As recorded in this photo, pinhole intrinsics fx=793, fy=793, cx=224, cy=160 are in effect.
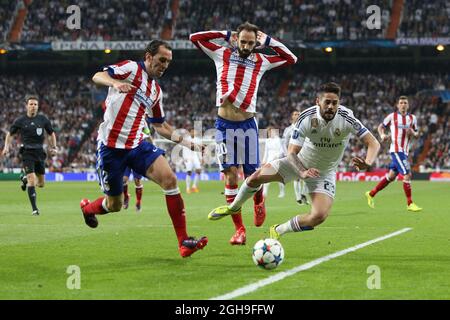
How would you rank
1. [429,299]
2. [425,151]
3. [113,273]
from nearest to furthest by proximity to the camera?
[429,299] < [113,273] < [425,151]

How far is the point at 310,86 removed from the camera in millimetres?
48531

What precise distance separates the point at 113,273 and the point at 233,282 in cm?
130

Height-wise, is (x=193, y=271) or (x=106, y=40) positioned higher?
(x=106, y=40)

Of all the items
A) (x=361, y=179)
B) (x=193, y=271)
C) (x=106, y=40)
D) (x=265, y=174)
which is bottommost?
Answer: (x=361, y=179)

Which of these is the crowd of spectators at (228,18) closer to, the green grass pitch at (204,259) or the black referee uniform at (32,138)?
the black referee uniform at (32,138)

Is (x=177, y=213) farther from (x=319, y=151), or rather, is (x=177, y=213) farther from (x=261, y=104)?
(x=261, y=104)

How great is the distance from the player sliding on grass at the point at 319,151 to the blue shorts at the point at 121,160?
142 centimetres

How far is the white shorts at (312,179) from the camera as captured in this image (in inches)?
371

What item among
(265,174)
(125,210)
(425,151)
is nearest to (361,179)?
(425,151)

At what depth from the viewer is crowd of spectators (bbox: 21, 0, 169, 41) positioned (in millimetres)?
47719

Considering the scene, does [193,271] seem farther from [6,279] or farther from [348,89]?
[348,89]

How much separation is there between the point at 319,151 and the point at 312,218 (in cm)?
81

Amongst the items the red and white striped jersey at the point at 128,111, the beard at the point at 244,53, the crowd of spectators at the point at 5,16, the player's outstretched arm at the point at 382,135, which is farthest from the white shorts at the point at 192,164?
the crowd of spectators at the point at 5,16

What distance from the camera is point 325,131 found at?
9.06 m
